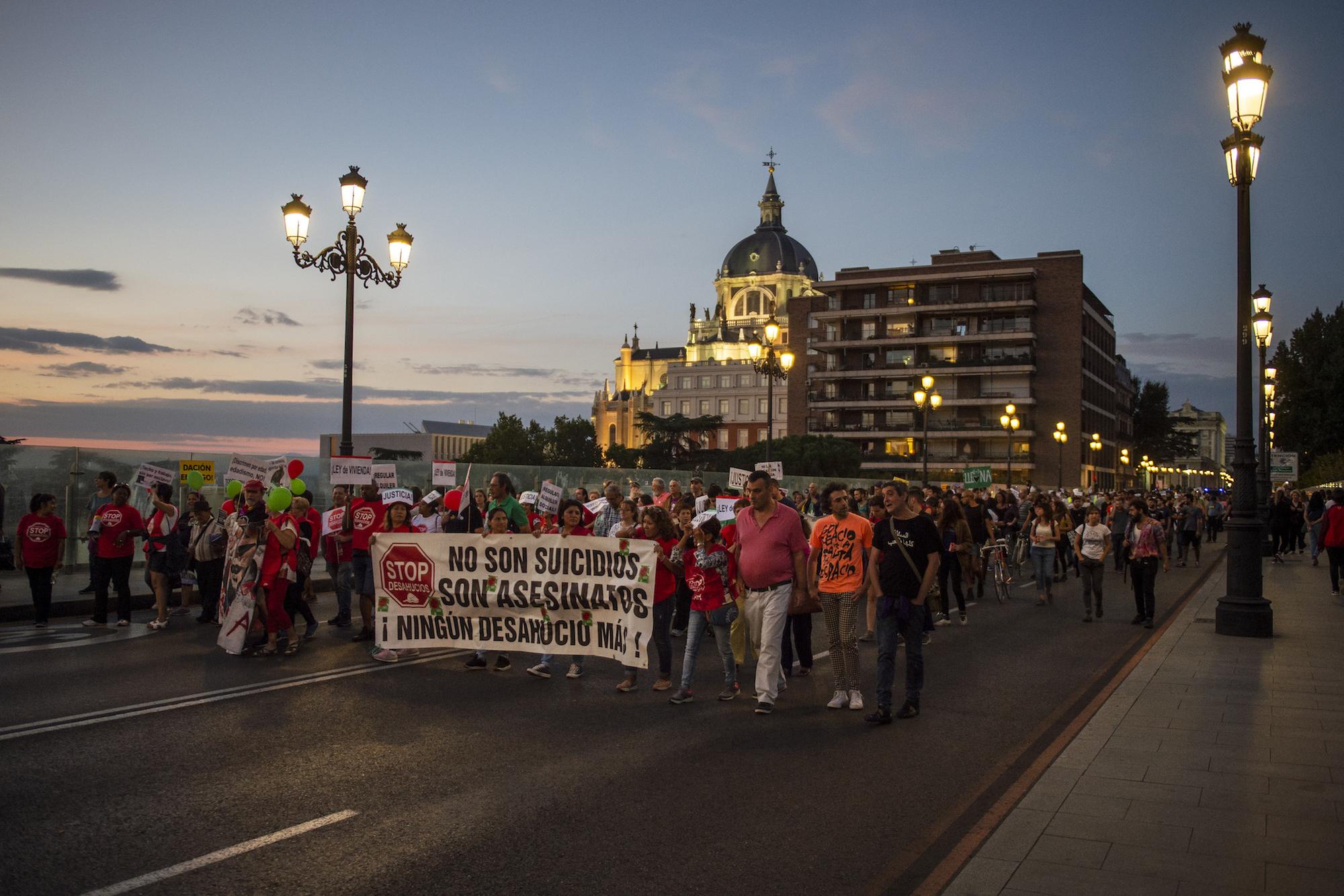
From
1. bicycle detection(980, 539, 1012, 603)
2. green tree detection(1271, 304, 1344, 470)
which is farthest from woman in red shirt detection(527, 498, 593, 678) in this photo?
green tree detection(1271, 304, 1344, 470)

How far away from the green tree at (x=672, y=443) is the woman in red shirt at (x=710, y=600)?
11564 centimetres

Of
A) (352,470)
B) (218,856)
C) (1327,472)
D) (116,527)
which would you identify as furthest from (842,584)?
(1327,472)

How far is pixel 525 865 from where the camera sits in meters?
5.27

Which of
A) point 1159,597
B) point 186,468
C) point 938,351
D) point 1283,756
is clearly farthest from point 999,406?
point 1283,756

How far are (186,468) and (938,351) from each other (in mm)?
86585

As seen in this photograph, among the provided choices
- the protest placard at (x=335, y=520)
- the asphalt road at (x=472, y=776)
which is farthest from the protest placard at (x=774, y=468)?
the asphalt road at (x=472, y=776)

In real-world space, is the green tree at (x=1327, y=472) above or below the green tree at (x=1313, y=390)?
below

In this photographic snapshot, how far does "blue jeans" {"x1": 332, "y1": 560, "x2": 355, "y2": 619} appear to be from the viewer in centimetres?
1309

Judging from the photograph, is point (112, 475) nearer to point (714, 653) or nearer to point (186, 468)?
point (186, 468)

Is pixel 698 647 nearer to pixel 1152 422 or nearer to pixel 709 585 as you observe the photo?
pixel 709 585

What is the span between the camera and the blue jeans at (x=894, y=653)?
8.70m

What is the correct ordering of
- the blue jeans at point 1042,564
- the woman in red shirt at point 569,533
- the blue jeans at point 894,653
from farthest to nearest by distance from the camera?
the blue jeans at point 1042,564 → the woman in red shirt at point 569,533 → the blue jeans at point 894,653

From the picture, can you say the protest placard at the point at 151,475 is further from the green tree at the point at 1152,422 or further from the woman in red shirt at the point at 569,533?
the green tree at the point at 1152,422

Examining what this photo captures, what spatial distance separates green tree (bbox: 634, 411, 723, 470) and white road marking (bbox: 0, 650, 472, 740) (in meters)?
115
